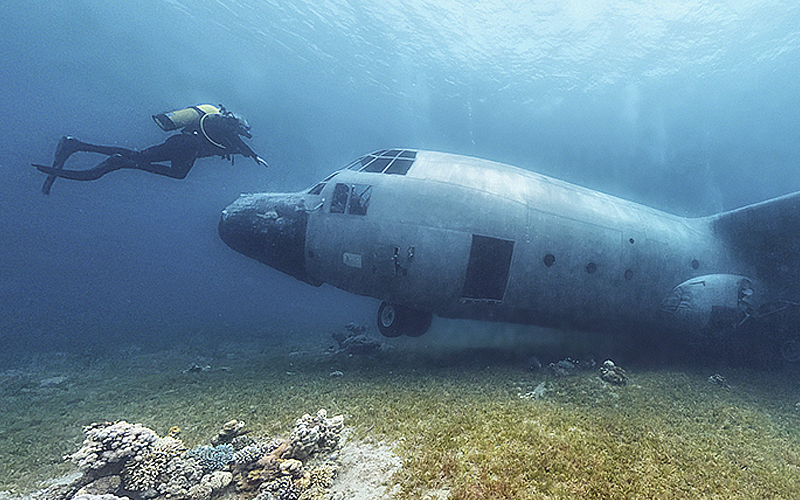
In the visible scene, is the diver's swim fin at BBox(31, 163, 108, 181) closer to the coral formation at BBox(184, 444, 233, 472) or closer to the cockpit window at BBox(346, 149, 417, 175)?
the cockpit window at BBox(346, 149, 417, 175)

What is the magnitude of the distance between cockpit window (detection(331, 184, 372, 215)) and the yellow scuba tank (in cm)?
553

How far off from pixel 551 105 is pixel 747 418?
4994 centimetres

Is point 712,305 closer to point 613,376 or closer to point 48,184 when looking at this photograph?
point 613,376

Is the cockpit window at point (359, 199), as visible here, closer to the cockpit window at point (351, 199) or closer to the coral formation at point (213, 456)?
the cockpit window at point (351, 199)

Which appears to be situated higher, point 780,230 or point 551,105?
point 551,105

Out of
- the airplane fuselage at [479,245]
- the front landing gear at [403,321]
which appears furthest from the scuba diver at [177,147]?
the front landing gear at [403,321]

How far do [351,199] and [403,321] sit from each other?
3.78 meters

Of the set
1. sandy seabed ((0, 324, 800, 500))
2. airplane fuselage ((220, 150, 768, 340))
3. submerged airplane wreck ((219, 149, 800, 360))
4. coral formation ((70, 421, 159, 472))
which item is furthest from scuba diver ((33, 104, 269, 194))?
coral formation ((70, 421, 159, 472))

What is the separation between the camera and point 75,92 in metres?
72.6

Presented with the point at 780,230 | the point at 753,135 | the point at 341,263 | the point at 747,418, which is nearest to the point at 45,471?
the point at 341,263

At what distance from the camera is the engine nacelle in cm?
847

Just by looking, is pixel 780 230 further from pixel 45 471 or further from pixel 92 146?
pixel 92 146

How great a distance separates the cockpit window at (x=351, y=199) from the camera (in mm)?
8219

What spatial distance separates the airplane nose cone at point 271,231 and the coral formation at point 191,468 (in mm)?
4959
